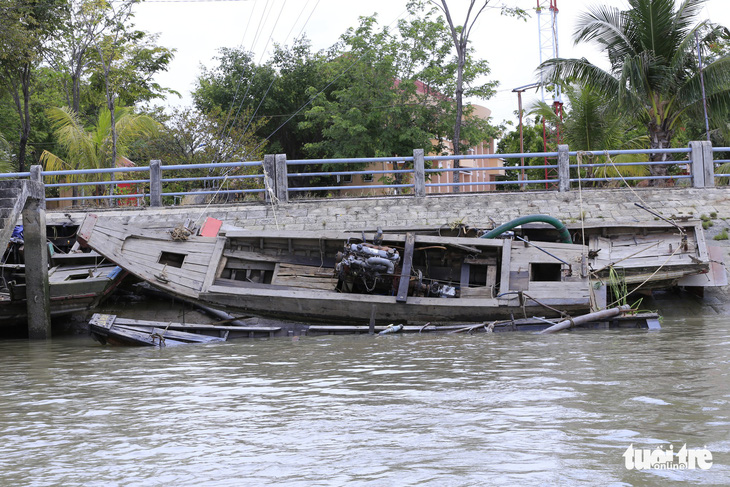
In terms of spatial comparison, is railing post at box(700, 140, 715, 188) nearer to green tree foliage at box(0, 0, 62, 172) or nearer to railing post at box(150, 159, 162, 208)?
railing post at box(150, 159, 162, 208)

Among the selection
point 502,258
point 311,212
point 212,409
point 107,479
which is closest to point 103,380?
point 212,409

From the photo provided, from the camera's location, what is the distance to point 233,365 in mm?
9078

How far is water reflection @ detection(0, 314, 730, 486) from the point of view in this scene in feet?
14.9

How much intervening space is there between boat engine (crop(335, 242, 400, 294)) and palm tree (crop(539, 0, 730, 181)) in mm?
9523

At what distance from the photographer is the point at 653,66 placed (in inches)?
724

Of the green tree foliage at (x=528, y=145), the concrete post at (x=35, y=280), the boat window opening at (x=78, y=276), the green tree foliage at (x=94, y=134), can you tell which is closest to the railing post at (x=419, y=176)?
the boat window opening at (x=78, y=276)

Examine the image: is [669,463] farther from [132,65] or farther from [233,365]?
[132,65]

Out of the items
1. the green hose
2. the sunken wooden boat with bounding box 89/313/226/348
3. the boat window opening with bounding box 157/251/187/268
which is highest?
the green hose

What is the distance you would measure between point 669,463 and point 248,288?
9.48m

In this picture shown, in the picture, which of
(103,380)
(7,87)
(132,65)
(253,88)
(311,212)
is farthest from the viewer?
(253,88)

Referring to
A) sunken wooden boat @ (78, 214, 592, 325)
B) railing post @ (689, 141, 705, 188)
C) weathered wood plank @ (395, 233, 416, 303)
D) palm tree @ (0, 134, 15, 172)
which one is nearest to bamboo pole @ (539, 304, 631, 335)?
sunken wooden boat @ (78, 214, 592, 325)

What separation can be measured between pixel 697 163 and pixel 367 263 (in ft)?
32.2

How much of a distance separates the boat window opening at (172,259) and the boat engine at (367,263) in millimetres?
3346

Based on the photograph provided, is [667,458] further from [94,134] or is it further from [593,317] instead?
[94,134]
